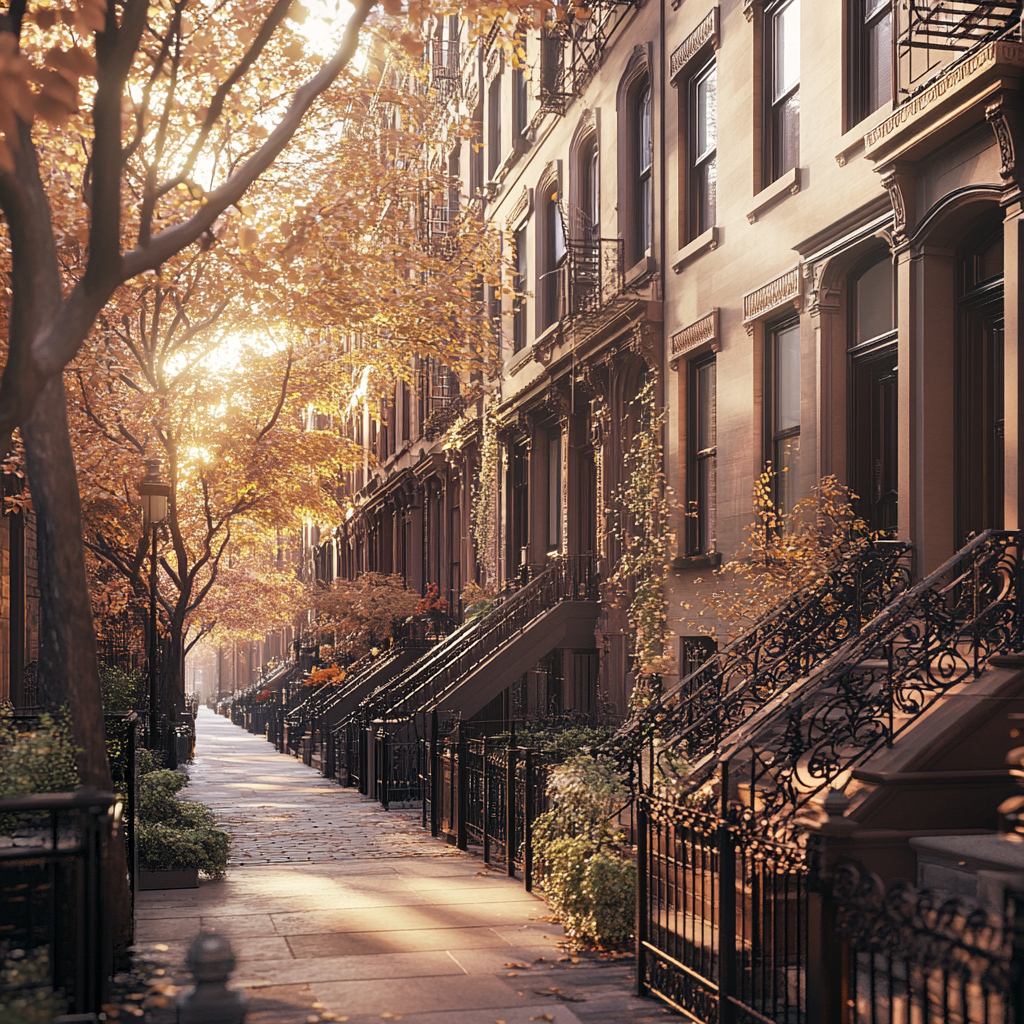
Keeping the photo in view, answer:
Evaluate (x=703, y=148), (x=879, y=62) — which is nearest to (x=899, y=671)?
(x=879, y=62)

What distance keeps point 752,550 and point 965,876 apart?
601 cm

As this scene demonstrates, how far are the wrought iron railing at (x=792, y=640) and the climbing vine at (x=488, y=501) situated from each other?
14.1 meters

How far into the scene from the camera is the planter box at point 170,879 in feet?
38.1

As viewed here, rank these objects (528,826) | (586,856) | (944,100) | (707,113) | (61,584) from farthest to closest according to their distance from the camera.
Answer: (707,113)
(528,826)
(944,100)
(586,856)
(61,584)

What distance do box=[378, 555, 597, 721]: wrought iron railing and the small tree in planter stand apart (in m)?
7.46

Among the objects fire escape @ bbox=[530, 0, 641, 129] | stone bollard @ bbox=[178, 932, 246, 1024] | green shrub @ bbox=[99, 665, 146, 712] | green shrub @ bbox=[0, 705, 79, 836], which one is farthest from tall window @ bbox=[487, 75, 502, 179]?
stone bollard @ bbox=[178, 932, 246, 1024]

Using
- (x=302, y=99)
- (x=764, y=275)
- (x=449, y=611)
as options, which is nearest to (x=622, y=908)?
(x=302, y=99)

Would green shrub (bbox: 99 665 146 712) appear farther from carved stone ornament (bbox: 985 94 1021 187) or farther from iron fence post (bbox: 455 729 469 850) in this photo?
carved stone ornament (bbox: 985 94 1021 187)

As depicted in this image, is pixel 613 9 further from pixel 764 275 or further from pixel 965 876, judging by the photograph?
pixel 965 876

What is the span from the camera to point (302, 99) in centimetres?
836

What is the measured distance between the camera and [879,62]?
12859 mm

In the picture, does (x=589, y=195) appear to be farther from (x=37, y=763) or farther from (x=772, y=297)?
(x=37, y=763)

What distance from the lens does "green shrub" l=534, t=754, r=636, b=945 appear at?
8891mm

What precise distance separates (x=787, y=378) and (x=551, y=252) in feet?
35.1
